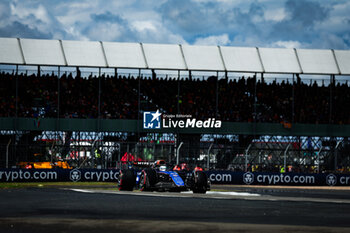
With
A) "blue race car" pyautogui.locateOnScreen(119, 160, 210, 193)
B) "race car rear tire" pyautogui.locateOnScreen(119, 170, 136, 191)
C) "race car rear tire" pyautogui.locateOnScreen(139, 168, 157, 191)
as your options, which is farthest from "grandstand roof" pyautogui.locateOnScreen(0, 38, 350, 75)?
"race car rear tire" pyautogui.locateOnScreen(139, 168, 157, 191)

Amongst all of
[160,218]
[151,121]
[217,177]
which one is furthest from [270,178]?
[160,218]

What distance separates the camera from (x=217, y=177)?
29609 mm

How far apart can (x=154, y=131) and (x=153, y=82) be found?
4347 millimetres

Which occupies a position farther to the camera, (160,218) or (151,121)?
(151,121)

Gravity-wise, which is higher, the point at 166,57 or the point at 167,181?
the point at 166,57

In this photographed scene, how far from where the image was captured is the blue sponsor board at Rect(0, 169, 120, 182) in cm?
2773

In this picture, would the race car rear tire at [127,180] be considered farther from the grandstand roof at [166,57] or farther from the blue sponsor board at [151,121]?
the grandstand roof at [166,57]

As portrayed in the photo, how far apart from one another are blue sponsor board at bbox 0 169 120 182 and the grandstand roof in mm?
11768

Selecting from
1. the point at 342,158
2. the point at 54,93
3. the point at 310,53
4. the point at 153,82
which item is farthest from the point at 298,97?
the point at 54,93

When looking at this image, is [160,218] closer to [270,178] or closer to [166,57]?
[270,178]

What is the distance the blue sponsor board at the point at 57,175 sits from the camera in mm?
27734

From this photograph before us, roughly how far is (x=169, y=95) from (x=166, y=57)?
3.42 metres

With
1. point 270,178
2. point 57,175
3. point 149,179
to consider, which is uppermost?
point 149,179

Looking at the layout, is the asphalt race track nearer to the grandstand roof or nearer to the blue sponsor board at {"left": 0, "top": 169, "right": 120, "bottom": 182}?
the blue sponsor board at {"left": 0, "top": 169, "right": 120, "bottom": 182}
